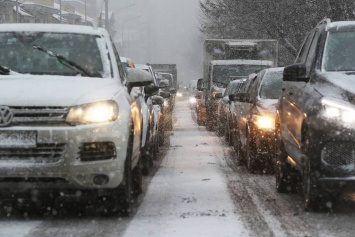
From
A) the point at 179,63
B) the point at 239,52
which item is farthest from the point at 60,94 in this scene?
the point at 179,63

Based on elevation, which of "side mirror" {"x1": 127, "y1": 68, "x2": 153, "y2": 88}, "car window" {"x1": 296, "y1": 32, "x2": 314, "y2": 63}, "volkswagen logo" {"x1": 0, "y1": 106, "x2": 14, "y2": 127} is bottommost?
"volkswagen logo" {"x1": 0, "y1": 106, "x2": 14, "y2": 127}

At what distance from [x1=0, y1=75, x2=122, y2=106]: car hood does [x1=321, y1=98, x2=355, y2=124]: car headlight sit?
6.25ft

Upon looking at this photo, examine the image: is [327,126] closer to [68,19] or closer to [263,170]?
[263,170]

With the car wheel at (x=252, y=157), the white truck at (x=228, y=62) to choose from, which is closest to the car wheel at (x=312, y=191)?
the car wheel at (x=252, y=157)

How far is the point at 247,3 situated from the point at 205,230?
3062cm

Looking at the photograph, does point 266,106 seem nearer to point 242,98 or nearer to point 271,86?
point 242,98

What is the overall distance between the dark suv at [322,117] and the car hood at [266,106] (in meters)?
3.33

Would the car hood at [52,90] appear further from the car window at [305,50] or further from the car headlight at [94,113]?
the car window at [305,50]

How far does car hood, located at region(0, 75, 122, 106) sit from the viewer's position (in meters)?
8.12

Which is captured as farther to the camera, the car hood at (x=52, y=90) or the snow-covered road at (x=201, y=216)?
the car hood at (x=52, y=90)

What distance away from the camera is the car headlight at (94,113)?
8117 mm

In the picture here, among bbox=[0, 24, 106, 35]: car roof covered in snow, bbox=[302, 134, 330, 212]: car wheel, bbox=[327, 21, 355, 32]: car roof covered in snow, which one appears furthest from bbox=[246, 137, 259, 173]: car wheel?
bbox=[302, 134, 330, 212]: car wheel

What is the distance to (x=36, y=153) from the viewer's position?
8.08 metres

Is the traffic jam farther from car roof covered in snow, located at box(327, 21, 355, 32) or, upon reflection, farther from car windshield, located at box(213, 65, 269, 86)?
car windshield, located at box(213, 65, 269, 86)
